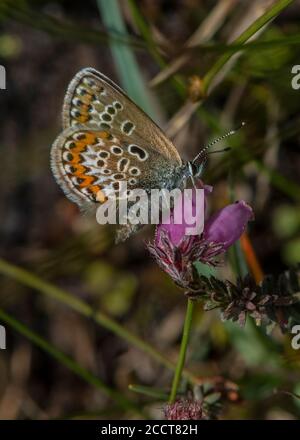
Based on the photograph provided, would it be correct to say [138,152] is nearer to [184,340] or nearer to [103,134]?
[103,134]

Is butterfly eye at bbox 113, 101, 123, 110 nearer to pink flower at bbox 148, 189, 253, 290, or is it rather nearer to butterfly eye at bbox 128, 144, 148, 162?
butterfly eye at bbox 128, 144, 148, 162

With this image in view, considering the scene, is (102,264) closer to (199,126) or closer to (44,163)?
(44,163)

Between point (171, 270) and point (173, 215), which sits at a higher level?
point (173, 215)

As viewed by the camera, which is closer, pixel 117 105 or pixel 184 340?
pixel 184 340

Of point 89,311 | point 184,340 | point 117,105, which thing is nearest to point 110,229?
point 89,311

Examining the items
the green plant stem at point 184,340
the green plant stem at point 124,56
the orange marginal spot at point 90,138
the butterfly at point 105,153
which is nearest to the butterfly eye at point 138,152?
the butterfly at point 105,153

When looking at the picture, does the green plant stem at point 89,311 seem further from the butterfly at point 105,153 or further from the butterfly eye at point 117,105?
the butterfly eye at point 117,105

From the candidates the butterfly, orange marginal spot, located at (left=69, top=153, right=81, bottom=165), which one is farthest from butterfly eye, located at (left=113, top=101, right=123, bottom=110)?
orange marginal spot, located at (left=69, top=153, right=81, bottom=165)
